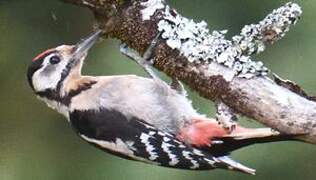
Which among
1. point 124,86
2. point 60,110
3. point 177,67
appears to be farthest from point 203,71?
point 60,110

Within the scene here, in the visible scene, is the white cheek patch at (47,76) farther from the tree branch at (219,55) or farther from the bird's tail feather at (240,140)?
the bird's tail feather at (240,140)

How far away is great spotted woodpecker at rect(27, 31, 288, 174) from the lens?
4.34 ft

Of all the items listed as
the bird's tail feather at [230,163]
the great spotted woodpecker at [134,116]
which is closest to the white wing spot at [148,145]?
the great spotted woodpecker at [134,116]

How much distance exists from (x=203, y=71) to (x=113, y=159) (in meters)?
0.24

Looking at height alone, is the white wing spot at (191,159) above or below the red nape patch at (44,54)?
below

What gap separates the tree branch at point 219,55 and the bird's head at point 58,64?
0.05m

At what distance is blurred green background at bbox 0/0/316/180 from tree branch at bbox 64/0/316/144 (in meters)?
0.03

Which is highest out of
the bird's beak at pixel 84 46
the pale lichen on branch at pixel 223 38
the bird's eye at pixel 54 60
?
the pale lichen on branch at pixel 223 38

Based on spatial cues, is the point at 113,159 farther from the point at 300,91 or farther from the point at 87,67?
the point at 300,91

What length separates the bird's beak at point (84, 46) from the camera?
1330mm

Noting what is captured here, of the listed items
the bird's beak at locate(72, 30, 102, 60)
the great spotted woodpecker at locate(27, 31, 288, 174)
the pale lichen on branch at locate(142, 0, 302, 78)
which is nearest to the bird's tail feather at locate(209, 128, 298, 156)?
the great spotted woodpecker at locate(27, 31, 288, 174)

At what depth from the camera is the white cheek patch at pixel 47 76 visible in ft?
4.34

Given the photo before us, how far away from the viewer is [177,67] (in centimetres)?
129

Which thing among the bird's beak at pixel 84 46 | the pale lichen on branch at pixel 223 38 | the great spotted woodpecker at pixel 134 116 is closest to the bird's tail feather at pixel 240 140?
the great spotted woodpecker at pixel 134 116
